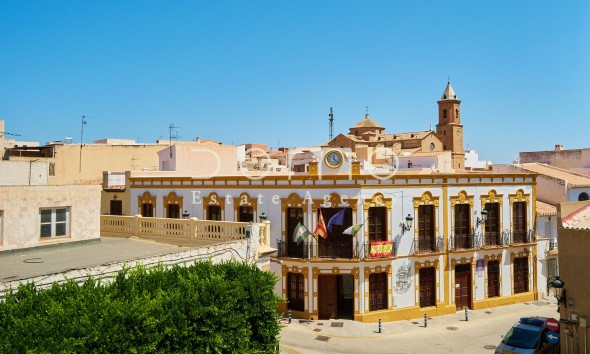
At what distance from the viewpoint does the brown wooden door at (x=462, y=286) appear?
25.9 meters

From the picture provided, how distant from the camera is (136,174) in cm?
2914

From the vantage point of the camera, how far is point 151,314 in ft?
28.9

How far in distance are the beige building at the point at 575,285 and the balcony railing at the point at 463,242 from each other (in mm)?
10383

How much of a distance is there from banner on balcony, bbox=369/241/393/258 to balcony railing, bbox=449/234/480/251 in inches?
158

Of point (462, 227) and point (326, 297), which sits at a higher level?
point (462, 227)

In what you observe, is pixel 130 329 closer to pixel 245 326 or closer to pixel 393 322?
pixel 245 326

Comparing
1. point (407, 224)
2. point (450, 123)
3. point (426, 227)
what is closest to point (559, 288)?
point (407, 224)

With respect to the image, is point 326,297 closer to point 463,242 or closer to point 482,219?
point 463,242

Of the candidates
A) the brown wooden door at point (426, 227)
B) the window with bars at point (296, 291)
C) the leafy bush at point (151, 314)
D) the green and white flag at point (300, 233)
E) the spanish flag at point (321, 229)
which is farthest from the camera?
the brown wooden door at point (426, 227)

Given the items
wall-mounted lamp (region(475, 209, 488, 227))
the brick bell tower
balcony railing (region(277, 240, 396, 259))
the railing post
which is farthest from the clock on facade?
the brick bell tower

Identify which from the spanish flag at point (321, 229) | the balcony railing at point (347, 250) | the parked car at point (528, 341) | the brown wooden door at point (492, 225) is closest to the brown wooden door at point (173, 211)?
the balcony railing at point (347, 250)

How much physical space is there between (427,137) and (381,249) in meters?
54.4

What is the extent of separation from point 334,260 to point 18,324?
676 inches

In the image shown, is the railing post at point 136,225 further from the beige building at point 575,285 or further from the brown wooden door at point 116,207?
the beige building at point 575,285
